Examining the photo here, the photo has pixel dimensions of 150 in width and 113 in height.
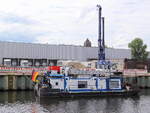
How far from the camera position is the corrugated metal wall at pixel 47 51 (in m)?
70.5

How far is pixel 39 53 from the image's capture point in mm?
73938

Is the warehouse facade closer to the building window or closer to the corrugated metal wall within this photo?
the corrugated metal wall

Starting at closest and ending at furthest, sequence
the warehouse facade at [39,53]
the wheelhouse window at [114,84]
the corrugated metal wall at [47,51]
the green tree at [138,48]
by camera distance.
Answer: the wheelhouse window at [114,84] → the warehouse facade at [39,53] → the corrugated metal wall at [47,51] → the green tree at [138,48]

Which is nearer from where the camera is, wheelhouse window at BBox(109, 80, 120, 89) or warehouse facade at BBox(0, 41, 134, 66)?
wheelhouse window at BBox(109, 80, 120, 89)

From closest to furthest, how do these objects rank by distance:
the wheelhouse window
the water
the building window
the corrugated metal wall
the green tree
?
the water < the building window < the wheelhouse window < the corrugated metal wall < the green tree

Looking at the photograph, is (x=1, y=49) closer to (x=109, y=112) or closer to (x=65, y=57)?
(x=65, y=57)

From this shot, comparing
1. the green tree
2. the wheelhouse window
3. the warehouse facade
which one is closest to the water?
the wheelhouse window

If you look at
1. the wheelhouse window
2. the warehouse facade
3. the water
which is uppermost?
the warehouse facade

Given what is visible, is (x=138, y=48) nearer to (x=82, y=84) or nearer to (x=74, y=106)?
(x=82, y=84)

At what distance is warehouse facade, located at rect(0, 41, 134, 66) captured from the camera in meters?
70.2

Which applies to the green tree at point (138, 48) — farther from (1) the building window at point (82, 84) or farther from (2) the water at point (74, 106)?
(2) the water at point (74, 106)

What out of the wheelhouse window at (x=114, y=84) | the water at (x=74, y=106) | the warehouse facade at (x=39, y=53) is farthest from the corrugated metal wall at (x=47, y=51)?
the wheelhouse window at (x=114, y=84)

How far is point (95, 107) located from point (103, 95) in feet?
25.0

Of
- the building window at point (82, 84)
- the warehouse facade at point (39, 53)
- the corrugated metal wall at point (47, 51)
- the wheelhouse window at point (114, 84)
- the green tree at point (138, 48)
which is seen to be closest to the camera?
the building window at point (82, 84)
